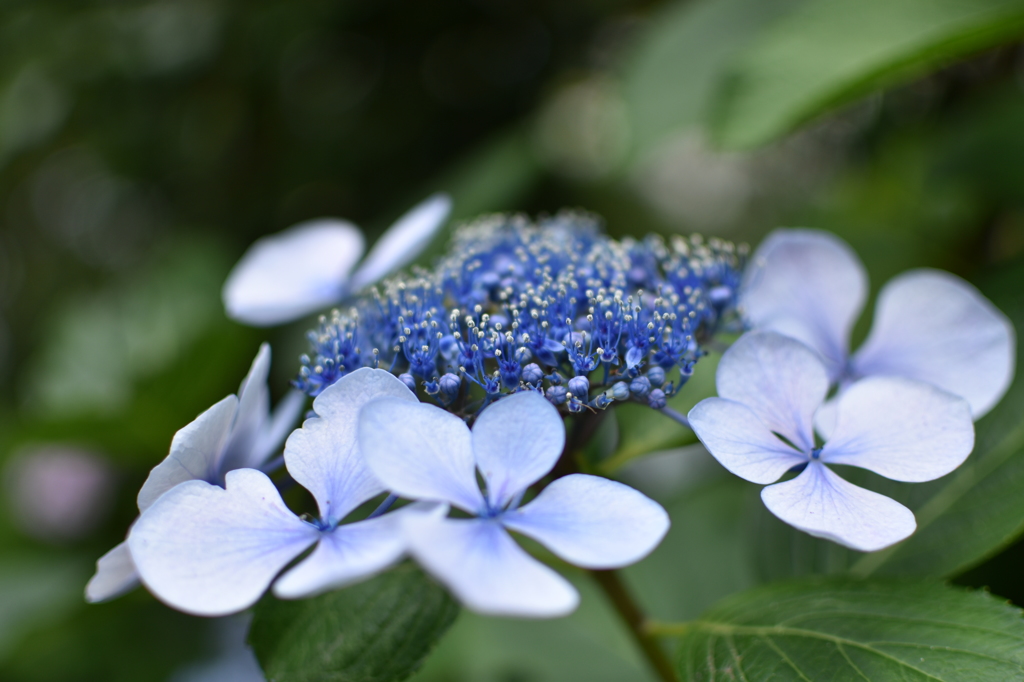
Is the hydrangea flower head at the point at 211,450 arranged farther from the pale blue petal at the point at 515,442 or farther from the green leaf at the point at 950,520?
the green leaf at the point at 950,520

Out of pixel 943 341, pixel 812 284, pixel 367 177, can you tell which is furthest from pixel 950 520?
pixel 367 177

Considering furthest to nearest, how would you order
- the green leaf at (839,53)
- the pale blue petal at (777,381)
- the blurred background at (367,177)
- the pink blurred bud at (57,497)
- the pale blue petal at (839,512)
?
1. the pink blurred bud at (57,497)
2. the blurred background at (367,177)
3. the green leaf at (839,53)
4. the pale blue petal at (777,381)
5. the pale blue petal at (839,512)

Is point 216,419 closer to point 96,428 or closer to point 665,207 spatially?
point 96,428

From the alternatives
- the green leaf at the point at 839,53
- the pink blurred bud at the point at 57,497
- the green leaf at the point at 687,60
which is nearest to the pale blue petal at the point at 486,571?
the green leaf at the point at 839,53

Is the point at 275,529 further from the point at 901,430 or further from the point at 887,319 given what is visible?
the point at 887,319

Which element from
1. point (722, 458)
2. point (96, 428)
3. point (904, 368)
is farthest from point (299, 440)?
point (96, 428)

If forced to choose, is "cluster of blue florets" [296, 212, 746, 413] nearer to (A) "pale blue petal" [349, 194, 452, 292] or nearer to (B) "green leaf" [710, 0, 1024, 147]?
(A) "pale blue petal" [349, 194, 452, 292]
